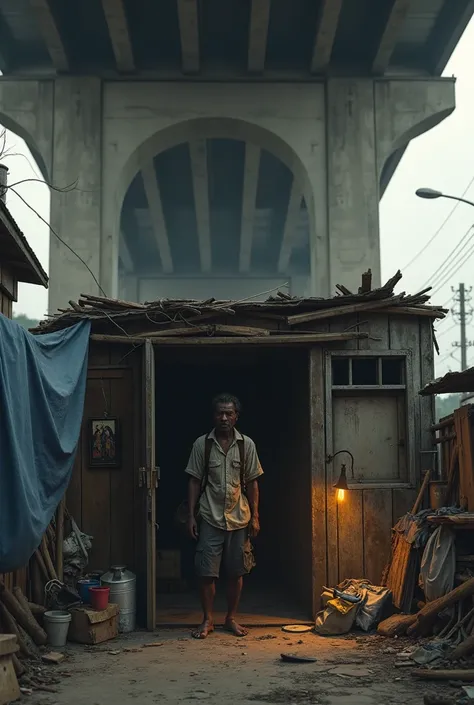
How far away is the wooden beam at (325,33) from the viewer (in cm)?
1497

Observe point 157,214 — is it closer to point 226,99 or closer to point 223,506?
point 226,99

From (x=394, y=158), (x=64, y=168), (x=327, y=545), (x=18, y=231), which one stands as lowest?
(x=327, y=545)

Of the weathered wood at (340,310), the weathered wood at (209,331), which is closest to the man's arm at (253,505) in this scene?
the weathered wood at (209,331)

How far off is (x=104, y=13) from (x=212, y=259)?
1672cm

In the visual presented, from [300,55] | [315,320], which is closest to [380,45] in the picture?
[300,55]

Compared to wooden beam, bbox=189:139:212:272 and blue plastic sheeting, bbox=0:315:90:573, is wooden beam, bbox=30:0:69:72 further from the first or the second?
blue plastic sheeting, bbox=0:315:90:573

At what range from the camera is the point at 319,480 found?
392 inches

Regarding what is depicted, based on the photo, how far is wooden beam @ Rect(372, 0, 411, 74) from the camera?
49.5 ft

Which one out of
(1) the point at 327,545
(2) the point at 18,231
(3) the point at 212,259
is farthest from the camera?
(3) the point at 212,259

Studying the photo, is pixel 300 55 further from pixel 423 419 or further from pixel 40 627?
pixel 40 627

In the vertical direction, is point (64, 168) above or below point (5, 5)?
below

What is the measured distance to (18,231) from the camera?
8.43 m

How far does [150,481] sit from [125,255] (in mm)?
20749

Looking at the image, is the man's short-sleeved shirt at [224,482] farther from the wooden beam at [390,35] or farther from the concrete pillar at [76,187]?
the wooden beam at [390,35]
